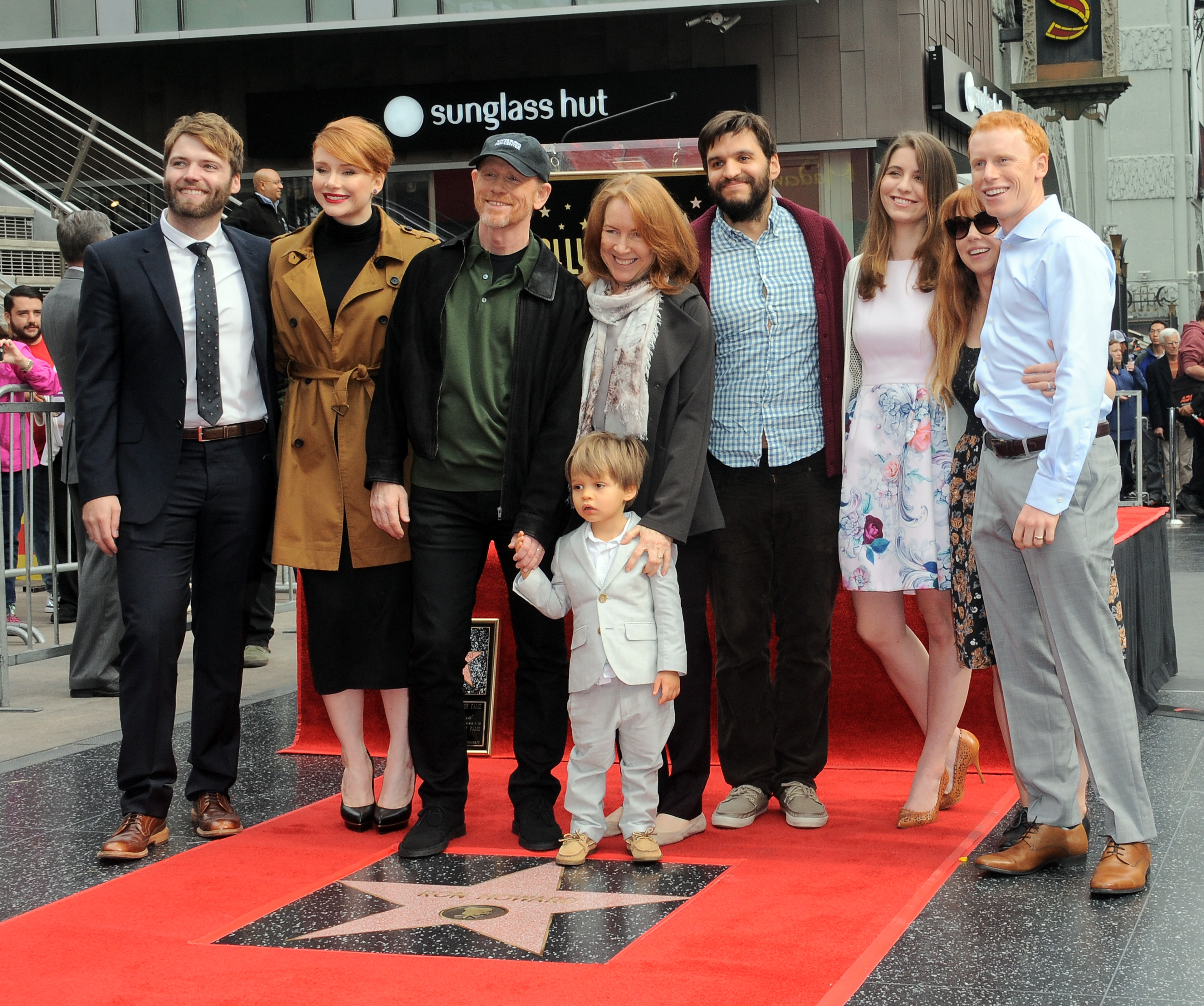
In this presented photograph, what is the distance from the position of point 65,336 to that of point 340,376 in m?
3.07

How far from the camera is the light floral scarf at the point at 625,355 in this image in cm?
408

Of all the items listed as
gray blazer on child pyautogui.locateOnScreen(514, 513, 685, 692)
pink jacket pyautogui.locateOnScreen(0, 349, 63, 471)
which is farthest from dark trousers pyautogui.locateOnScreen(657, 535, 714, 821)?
pink jacket pyautogui.locateOnScreen(0, 349, 63, 471)

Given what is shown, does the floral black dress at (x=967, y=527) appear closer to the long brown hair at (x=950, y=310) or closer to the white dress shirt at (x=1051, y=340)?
the long brown hair at (x=950, y=310)

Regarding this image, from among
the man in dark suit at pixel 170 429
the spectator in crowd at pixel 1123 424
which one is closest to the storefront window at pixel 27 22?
the spectator in crowd at pixel 1123 424

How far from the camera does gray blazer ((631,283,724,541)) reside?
13.4 ft

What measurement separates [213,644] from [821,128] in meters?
13.8

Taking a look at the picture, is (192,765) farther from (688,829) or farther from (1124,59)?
(1124,59)

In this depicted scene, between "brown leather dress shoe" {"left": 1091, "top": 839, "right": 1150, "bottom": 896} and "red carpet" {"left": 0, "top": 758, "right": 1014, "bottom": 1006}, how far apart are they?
42 cm

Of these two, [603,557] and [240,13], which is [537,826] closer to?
[603,557]

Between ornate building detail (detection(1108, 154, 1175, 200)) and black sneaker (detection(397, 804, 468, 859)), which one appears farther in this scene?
ornate building detail (detection(1108, 154, 1175, 200))

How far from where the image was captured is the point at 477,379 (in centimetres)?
414

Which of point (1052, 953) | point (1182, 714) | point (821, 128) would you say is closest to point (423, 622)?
point (1052, 953)

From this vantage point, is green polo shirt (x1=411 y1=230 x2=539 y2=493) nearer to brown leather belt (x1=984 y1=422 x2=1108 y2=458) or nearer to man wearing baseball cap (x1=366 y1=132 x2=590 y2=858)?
man wearing baseball cap (x1=366 y1=132 x2=590 y2=858)

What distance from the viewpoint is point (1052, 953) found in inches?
129
